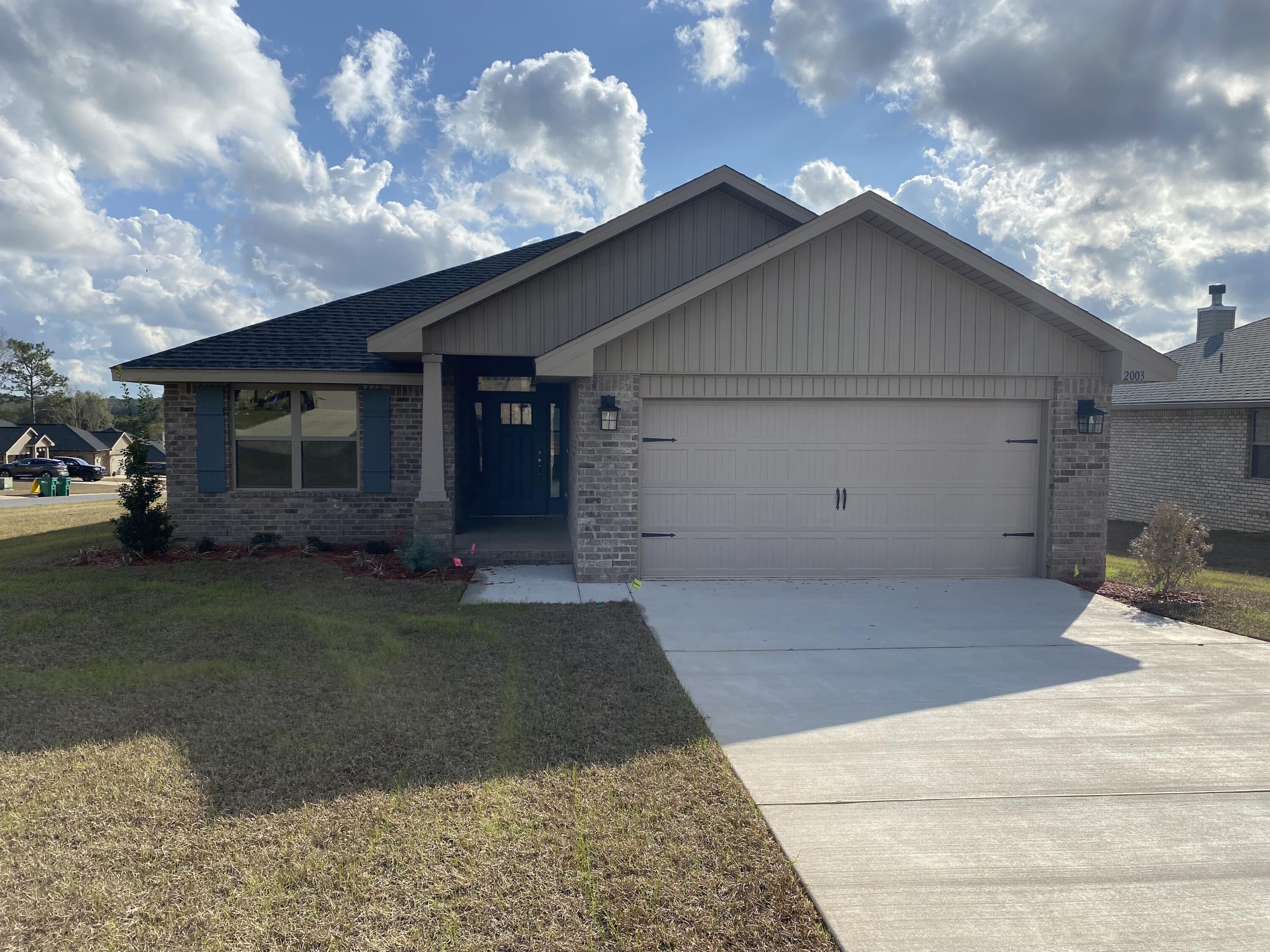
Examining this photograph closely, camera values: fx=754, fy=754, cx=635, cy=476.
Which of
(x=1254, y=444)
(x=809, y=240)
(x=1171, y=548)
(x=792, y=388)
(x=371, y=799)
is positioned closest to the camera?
(x=371, y=799)

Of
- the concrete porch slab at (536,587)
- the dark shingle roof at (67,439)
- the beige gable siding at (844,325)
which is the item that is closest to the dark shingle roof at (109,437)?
the dark shingle roof at (67,439)

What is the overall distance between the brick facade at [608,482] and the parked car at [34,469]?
42.0 m

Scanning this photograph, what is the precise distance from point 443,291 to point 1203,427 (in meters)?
15.5

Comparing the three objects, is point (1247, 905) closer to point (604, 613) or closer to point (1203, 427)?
point (604, 613)

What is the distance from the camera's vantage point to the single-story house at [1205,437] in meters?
14.6

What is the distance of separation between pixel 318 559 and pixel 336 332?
146 inches

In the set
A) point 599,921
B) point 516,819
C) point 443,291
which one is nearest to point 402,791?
point 516,819

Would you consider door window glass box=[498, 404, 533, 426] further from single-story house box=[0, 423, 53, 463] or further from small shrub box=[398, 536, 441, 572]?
single-story house box=[0, 423, 53, 463]

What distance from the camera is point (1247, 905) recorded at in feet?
10.2

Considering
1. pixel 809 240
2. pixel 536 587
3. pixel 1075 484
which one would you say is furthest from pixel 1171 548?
pixel 536 587

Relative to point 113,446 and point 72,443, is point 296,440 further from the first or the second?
point 113,446

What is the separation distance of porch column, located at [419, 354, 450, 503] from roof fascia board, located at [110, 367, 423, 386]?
50.0 inches

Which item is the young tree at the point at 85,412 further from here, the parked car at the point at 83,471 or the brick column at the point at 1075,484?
the brick column at the point at 1075,484

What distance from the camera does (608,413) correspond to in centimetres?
881
